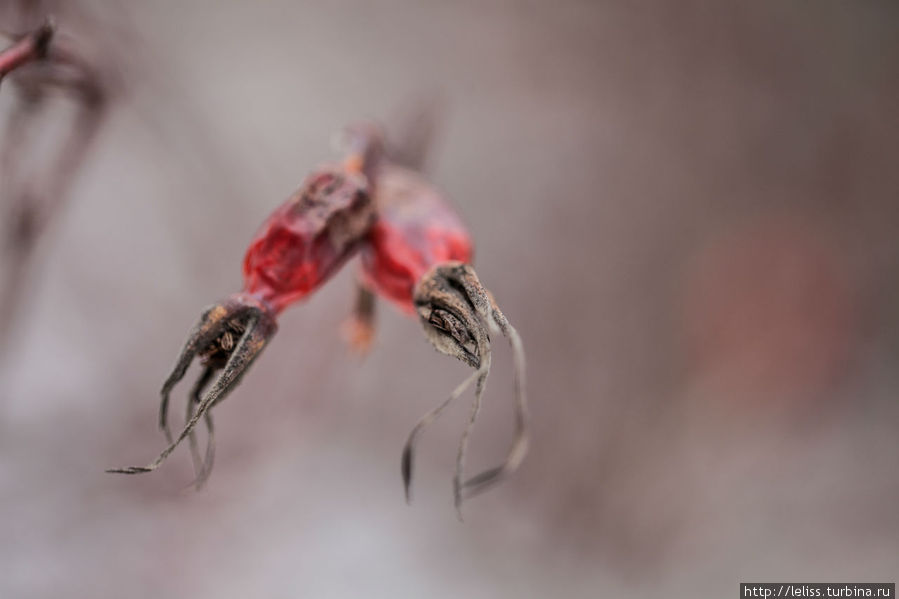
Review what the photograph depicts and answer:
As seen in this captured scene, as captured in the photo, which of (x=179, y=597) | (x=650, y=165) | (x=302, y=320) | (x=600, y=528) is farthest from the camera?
(x=650, y=165)

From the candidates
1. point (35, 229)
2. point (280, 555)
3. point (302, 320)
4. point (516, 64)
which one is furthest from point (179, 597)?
point (516, 64)

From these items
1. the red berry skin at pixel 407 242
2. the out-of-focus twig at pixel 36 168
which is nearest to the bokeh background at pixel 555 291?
the out-of-focus twig at pixel 36 168

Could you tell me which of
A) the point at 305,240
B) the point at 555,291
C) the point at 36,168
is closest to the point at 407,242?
the point at 305,240

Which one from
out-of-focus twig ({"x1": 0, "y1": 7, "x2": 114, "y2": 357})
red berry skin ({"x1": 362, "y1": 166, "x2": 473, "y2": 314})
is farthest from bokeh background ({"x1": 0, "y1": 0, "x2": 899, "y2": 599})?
red berry skin ({"x1": 362, "y1": 166, "x2": 473, "y2": 314})

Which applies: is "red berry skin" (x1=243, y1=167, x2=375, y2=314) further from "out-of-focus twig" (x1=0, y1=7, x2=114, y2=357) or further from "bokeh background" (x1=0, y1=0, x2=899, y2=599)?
"bokeh background" (x1=0, y1=0, x2=899, y2=599)

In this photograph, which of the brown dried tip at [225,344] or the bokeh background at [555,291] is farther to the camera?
the bokeh background at [555,291]

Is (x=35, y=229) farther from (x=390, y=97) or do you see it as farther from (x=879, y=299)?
(x=879, y=299)

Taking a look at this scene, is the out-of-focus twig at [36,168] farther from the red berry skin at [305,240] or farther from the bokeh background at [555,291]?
the red berry skin at [305,240]
